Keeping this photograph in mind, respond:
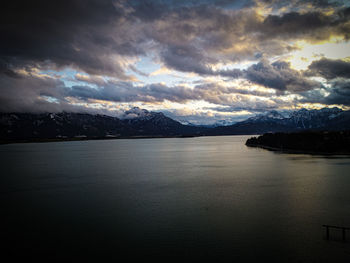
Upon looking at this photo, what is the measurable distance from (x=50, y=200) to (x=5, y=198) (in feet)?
29.3

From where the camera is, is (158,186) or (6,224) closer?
(6,224)

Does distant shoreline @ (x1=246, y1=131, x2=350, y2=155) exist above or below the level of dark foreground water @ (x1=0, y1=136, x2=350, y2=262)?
above

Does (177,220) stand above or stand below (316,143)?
below

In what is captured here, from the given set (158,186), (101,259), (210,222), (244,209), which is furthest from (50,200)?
(244,209)

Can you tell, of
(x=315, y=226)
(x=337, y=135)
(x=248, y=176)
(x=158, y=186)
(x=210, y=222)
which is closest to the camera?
(x=315, y=226)

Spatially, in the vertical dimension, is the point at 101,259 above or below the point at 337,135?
below

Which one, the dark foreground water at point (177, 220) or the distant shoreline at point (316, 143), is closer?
the dark foreground water at point (177, 220)

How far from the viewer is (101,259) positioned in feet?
72.1

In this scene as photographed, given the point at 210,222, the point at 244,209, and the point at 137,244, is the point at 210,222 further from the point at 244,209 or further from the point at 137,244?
the point at 137,244

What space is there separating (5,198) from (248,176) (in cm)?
5199

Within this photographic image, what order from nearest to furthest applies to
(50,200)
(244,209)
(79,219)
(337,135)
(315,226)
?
(315,226), (79,219), (244,209), (50,200), (337,135)

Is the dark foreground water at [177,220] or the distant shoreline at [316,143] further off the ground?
the distant shoreline at [316,143]

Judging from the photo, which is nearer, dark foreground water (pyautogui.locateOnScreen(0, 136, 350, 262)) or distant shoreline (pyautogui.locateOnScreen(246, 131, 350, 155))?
dark foreground water (pyautogui.locateOnScreen(0, 136, 350, 262))

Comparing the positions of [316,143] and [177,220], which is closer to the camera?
[177,220]
